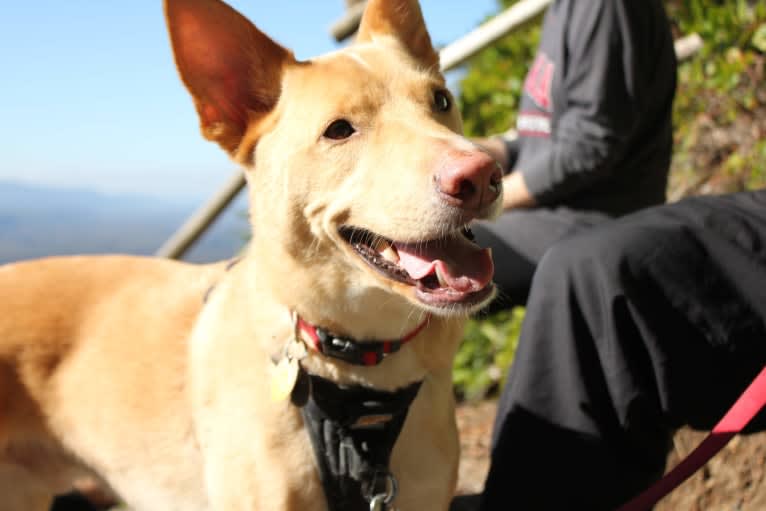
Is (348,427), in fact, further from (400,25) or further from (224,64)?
(400,25)

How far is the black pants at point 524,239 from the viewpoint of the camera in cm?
262

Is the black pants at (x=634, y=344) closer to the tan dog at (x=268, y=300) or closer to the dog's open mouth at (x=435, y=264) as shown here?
the tan dog at (x=268, y=300)

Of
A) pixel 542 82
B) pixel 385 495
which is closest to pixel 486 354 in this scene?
pixel 542 82

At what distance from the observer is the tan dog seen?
1.60 meters

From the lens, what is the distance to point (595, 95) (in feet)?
8.06

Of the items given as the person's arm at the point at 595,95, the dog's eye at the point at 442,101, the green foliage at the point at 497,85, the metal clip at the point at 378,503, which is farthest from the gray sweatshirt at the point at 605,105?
the green foliage at the point at 497,85

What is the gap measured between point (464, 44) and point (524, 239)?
6.64ft

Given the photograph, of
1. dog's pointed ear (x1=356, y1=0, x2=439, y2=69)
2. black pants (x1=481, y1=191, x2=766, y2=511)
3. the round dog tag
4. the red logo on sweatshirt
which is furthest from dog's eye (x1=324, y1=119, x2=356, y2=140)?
the red logo on sweatshirt

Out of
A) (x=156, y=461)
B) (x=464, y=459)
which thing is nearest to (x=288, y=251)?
(x=156, y=461)

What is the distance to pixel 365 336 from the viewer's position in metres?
1.78

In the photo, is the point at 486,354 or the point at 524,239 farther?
the point at 486,354

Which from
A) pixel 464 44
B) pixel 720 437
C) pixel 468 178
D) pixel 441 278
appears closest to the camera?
pixel 468 178

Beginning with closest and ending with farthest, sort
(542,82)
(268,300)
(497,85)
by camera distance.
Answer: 1. (268,300)
2. (542,82)
3. (497,85)

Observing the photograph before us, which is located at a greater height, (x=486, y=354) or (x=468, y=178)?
(x=468, y=178)
